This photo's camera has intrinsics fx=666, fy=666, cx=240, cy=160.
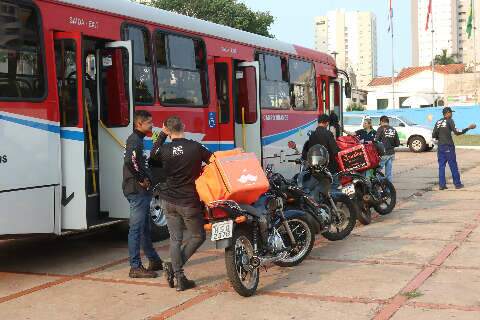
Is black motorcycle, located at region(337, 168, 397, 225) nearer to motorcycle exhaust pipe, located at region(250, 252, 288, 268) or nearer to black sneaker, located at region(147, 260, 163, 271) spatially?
motorcycle exhaust pipe, located at region(250, 252, 288, 268)

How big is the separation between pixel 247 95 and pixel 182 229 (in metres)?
5.39

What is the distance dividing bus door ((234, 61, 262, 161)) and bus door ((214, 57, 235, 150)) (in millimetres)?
420

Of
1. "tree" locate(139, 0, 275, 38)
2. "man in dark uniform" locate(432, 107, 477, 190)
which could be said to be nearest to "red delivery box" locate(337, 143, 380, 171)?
"man in dark uniform" locate(432, 107, 477, 190)

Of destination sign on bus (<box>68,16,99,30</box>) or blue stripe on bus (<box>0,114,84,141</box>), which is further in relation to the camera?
destination sign on bus (<box>68,16,99,30</box>)

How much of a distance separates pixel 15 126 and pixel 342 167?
5191 millimetres

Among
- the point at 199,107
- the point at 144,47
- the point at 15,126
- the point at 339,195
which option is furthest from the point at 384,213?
the point at 15,126

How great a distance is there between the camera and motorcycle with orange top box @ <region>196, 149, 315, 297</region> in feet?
20.2

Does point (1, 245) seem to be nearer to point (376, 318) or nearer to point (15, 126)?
point (15, 126)

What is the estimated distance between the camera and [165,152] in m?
6.33

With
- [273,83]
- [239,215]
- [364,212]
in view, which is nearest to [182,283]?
[239,215]

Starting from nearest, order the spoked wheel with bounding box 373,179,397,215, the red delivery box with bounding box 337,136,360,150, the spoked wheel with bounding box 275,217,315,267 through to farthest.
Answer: the spoked wheel with bounding box 275,217,315,267, the red delivery box with bounding box 337,136,360,150, the spoked wheel with bounding box 373,179,397,215

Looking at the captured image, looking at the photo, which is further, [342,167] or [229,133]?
[229,133]

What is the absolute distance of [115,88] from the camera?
8359mm

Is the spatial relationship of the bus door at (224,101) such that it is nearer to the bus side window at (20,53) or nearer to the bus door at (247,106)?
the bus door at (247,106)
